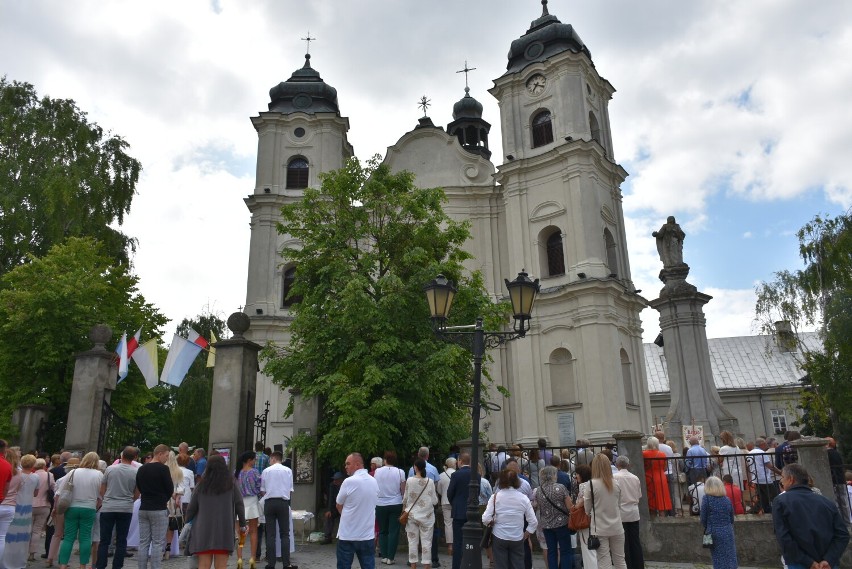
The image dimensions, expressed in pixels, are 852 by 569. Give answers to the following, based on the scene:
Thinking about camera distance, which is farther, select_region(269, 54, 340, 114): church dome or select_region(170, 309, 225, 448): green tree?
select_region(170, 309, 225, 448): green tree

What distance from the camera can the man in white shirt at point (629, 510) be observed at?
8562 mm

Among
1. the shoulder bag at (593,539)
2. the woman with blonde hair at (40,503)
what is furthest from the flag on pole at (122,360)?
the shoulder bag at (593,539)

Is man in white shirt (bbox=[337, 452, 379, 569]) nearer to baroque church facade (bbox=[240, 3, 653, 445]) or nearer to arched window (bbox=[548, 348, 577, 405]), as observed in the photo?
baroque church facade (bbox=[240, 3, 653, 445])

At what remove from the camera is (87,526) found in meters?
8.86

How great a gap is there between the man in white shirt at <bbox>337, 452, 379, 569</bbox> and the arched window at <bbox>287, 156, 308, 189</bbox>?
26.7 meters

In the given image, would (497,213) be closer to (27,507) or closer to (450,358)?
(450,358)

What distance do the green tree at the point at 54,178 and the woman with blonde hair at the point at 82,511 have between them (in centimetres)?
1948

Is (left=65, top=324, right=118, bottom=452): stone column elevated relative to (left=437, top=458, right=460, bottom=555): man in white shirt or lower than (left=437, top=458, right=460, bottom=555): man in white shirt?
elevated

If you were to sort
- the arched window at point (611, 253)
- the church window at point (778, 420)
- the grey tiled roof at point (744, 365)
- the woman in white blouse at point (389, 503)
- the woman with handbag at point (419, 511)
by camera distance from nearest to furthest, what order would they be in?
1. the woman with handbag at point (419, 511)
2. the woman in white blouse at point (389, 503)
3. the arched window at point (611, 253)
4. the church window at point (778, 420)
5. the grey tiled roof at point (744, 365)

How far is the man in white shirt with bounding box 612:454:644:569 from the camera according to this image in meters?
8.56

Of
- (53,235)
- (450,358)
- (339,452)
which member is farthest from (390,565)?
(53,235)

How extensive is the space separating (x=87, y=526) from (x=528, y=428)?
2025 centimetres

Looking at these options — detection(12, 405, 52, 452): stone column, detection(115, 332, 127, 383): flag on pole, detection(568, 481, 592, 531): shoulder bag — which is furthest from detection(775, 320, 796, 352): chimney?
detection(12, 405, 52, 452): stone column

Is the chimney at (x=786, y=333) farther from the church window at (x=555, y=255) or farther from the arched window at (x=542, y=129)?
the arched window at (x=542, y=129)
